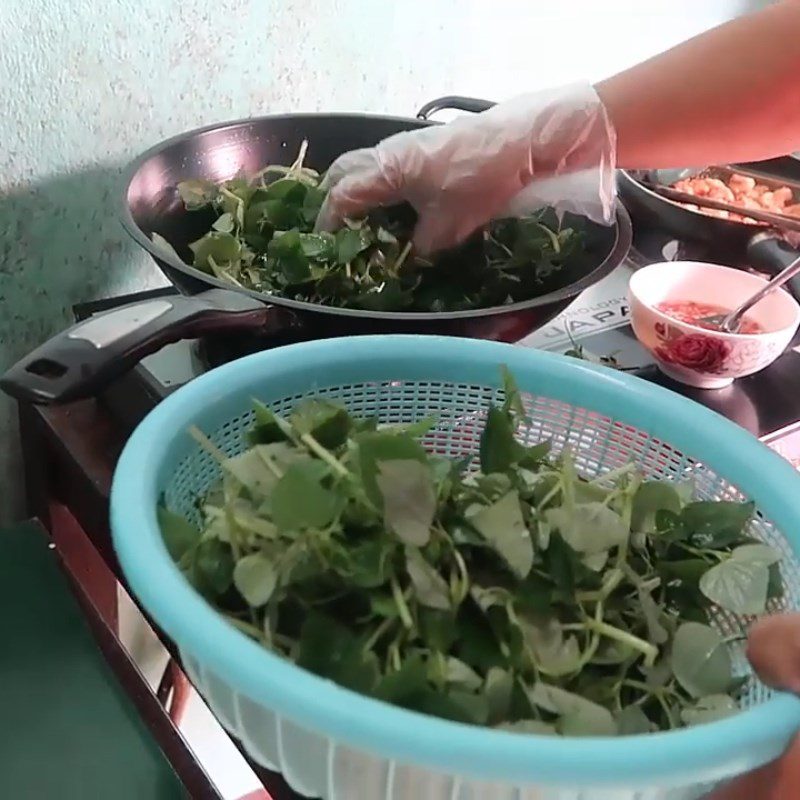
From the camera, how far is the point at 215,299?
1.79 feet

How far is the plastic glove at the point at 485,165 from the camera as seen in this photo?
0.70m

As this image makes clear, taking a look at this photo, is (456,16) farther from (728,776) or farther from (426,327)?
(728,776)

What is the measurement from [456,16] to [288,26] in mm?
188

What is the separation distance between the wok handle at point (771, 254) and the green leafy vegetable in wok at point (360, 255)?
0.18m

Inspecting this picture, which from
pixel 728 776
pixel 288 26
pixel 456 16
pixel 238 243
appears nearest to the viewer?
pixel 728 776

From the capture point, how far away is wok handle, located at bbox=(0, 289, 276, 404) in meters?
0.49

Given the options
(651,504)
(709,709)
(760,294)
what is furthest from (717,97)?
(709,709)

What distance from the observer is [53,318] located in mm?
766

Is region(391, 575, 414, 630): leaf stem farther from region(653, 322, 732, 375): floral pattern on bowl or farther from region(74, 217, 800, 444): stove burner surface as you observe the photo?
region(653, 322, 732, 375): floral pattern on bowl

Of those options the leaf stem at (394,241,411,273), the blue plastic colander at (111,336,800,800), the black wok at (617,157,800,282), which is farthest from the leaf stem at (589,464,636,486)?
the black wok at (617,157,800,282)

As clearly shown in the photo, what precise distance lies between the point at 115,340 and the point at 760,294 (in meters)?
0.46

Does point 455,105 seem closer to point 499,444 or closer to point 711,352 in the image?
point 711,352

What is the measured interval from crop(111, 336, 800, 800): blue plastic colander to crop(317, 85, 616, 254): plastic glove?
0.71ft

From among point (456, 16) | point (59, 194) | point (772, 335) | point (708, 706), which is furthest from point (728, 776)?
point (456, 16)
